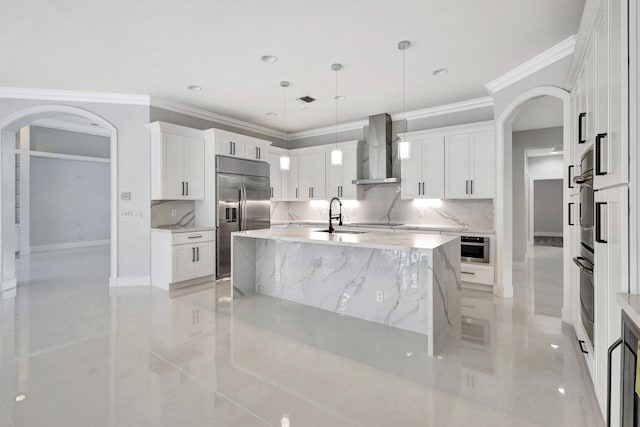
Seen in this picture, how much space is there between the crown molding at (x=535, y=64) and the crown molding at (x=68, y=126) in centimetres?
847

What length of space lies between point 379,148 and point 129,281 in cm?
469

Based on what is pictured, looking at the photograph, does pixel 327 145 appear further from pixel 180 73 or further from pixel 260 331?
pixel 260 331

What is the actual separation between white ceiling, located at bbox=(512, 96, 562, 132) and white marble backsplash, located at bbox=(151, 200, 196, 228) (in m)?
5.45

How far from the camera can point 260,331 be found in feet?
10.5

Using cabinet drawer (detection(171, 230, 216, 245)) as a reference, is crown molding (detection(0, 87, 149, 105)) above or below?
above

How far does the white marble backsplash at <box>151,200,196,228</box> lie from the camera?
522 cm

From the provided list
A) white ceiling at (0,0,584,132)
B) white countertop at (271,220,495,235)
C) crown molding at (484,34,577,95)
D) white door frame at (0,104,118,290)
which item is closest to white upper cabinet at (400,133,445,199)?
A: white countertop at (271,220,495,235)

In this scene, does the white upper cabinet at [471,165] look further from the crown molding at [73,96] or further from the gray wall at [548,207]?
the gray wall at [548,207]

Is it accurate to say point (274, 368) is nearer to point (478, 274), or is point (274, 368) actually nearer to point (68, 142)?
point (478, 274)

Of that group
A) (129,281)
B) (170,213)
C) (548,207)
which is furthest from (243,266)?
(548,207)

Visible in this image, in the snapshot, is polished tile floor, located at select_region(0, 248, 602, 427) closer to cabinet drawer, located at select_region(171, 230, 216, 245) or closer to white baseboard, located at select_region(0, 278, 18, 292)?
white baseboard, located at select_region(0, 278, 18, 292)

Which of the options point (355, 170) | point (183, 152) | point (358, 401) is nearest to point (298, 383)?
point (358, 401)

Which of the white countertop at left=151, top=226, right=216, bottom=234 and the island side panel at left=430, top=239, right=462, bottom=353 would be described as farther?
the white countertop at left=151, top=226, right=216, bottom=234

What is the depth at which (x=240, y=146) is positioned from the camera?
587cm
